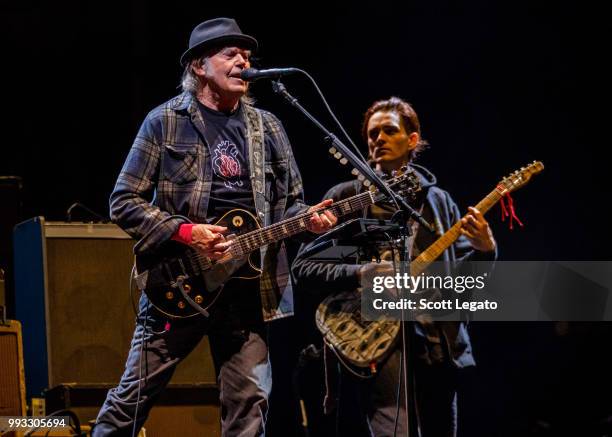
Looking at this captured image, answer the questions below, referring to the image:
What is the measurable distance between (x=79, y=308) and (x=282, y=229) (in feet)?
5.10

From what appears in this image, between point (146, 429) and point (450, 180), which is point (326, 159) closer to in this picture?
point (450, 180)

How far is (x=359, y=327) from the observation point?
4023 millimetres

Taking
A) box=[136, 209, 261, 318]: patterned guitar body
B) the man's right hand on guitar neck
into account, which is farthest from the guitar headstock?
the man's right hand on guitar neck

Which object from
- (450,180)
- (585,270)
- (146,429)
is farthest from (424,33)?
(146,429)

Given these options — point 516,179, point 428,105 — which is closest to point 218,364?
point 516,179

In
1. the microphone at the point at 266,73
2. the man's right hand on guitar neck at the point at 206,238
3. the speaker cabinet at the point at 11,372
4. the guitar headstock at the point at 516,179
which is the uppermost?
the microphone at the point at 266,73

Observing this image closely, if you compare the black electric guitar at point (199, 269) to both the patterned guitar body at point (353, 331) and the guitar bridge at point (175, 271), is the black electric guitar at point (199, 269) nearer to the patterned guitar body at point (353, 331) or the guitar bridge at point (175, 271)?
the guitar bridge at point (175, 271)

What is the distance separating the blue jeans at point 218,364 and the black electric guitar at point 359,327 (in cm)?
76

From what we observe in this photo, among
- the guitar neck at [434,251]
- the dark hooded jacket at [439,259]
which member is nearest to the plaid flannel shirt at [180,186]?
the dark hooded jacket at [439,259]

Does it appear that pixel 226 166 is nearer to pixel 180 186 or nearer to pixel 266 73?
pixel 180 186

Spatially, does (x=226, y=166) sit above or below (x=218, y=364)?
above

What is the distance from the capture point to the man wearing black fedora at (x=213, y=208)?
10.3 ft

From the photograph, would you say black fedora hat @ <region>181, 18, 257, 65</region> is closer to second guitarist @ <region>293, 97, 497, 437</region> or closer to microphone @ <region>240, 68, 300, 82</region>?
microphone @ <region>240, 68, 300, 82</region>

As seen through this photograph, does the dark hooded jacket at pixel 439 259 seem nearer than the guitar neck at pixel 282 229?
No
